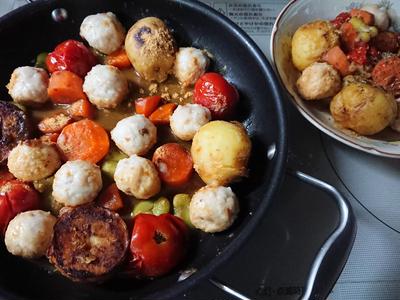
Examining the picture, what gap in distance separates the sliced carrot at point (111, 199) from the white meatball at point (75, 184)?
0.04 meters

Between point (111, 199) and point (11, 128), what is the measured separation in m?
0.39

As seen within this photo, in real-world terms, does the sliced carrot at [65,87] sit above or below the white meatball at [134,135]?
above

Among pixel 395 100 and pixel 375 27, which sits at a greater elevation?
pixel 375 27

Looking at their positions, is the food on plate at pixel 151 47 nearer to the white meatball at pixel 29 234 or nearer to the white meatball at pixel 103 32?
the white meatball at pixel 103 32

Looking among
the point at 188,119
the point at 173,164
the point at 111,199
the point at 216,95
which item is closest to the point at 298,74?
the point at 216,95

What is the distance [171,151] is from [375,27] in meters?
0.94

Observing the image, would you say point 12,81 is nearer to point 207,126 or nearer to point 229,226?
point 207,126

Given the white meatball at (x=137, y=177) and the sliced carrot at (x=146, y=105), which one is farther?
the sliced carrot at (x=146, y=105)

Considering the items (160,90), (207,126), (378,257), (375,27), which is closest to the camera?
(207,126)

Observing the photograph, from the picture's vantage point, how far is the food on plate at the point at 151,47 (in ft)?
5.02

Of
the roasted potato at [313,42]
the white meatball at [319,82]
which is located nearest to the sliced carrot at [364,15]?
the roasted potato at [313,42]

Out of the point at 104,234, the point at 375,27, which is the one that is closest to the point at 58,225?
the point at 104,234

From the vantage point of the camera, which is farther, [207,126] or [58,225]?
[207,126]

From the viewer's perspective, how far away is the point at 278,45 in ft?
5.41
